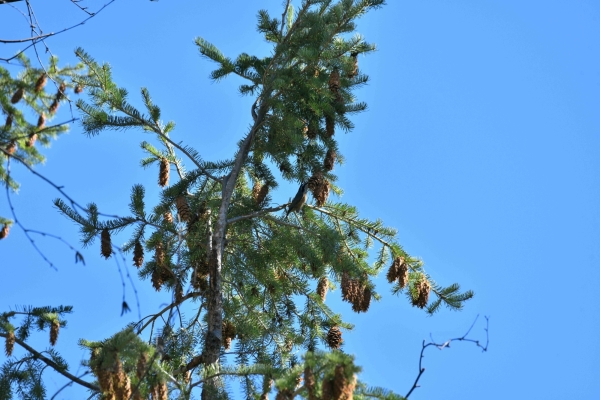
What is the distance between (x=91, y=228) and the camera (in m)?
4.86

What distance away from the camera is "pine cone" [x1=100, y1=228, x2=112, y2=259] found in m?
4.72

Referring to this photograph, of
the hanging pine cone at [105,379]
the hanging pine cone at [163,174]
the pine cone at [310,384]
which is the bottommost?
the pine cone at [310,384]

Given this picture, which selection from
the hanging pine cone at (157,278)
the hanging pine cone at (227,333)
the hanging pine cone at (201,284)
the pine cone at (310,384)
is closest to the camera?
the pine cone at (310,384)

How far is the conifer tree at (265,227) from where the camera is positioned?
4875mm

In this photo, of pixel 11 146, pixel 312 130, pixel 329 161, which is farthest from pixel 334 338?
pixel 11 146

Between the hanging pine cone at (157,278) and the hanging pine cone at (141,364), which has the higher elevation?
the hanging pine cone at (157,278)

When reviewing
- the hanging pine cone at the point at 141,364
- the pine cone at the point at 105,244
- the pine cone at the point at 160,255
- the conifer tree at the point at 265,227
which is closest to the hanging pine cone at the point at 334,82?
the conifer tree at the point at 265,227

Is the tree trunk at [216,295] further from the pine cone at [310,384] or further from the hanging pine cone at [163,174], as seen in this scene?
the pine cone at [310,384]

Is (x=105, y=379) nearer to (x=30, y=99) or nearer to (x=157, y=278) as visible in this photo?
(x=157, y=278)

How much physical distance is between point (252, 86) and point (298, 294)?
5.07ft

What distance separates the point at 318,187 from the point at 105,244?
1.41 m

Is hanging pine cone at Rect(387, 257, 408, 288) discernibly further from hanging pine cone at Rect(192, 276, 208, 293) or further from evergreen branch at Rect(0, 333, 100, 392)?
evergreen branch at Rect(0, 333, 100, 392)

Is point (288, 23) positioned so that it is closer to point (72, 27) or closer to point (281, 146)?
point (281, 146)

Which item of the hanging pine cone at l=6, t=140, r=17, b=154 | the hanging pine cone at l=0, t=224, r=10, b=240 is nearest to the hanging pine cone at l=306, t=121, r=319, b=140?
the hanging pine cone at l=6, t=140, r=17, b=154
